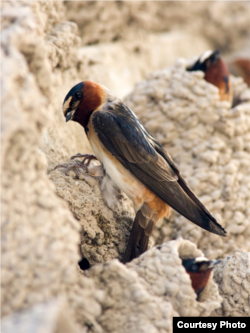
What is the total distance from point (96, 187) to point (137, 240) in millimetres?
342

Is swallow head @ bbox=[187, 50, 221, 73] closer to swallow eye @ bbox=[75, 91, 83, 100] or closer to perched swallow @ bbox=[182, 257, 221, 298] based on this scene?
swallow eye @ bbox=[75, 91, 83, 100]

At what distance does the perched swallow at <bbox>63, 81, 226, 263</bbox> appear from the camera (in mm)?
2357

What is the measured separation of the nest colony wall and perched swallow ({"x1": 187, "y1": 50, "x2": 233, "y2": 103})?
11 cm

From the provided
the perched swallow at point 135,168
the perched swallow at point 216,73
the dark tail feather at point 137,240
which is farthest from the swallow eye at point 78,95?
the perched swallow at point 216,73

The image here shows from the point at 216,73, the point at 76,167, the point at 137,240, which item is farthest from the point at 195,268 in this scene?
the point at 216,73

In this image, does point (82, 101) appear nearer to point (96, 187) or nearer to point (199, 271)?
point (96, 187)

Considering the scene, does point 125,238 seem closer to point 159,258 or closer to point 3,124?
point 159,258

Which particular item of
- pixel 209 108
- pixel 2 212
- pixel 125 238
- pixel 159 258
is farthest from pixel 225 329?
pixel 209 108

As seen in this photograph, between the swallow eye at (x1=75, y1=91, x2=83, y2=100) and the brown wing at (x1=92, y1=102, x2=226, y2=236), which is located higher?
the swallow eye at (x1=75, y1=91, x2=83, y2=100)

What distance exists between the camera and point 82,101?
246 cm

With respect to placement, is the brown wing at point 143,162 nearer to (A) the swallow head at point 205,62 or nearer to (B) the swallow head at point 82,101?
(B) the swallow head at point 82,101

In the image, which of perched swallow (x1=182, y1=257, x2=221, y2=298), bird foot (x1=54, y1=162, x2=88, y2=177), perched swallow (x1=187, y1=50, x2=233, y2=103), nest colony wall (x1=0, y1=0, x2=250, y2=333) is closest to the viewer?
nest colony wall (x1=0, y1=0, x2=250, y2=333)

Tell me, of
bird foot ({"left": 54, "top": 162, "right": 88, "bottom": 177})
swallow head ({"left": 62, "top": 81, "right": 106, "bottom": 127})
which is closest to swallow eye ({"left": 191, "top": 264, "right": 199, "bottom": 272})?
bird foot ({"left": 54, "top": 162, "right": 88, "bottom": 177})

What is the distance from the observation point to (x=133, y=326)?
1.66 meters
